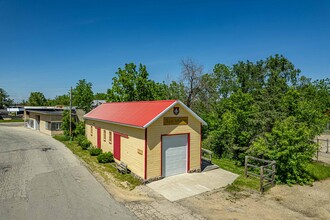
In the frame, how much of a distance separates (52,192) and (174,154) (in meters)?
6.87

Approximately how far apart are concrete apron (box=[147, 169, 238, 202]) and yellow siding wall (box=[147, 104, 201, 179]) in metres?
0.75

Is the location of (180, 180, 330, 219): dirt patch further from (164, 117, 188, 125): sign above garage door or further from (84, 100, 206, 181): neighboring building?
(164, 117, 188, 125): sign above garage door

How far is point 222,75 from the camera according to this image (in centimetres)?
3634

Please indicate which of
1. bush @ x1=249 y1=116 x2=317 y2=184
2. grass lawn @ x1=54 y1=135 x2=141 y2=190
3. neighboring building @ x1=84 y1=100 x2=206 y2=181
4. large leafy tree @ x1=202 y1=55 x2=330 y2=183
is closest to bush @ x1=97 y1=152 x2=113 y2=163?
grass lawn @ x1=54 y1=135 x2=141 y2=190

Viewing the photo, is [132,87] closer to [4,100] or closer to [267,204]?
[267,204]

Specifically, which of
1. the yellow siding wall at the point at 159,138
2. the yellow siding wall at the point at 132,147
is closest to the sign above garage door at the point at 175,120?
the yellow siding wall at the point at 159,138

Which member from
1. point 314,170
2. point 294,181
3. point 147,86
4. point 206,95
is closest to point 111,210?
point 294,181

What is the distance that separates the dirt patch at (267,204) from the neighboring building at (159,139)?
3185 millimetres

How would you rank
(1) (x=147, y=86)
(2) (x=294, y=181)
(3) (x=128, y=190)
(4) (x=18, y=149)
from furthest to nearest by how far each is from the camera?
(1) (x=147, y=86)
(4) (x=18, y=149)
(2) (x=294, y=181)
(3) (x=128, y=190)

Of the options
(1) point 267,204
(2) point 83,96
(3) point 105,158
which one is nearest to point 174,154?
(1) point 267,204

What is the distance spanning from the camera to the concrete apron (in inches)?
437

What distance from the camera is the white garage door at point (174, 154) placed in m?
13.4

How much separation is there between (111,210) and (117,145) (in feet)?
23.9

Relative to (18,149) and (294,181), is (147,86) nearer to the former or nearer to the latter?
(18,149)
